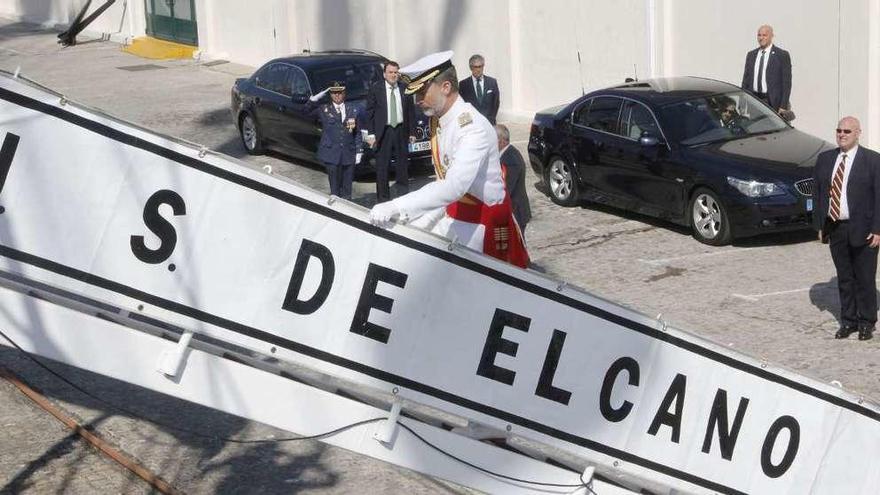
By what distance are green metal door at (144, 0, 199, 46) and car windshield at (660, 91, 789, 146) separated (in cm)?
1945

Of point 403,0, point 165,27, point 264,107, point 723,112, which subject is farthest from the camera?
point 165,27

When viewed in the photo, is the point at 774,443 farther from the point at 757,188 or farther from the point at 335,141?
the point at 335,141

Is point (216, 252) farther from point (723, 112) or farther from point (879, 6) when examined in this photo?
point (879, 6)

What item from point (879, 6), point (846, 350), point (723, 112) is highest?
point (879, 6)

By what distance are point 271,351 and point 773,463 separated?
8.17 feet

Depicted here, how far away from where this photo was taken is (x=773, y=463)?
5.97 m

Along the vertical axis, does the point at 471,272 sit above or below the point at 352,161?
above

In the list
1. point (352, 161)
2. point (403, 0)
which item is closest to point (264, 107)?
point (352, 161)

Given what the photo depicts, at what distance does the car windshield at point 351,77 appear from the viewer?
65.6ft

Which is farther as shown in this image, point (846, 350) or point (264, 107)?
point (264, 107)

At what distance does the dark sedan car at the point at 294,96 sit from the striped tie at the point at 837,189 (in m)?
7.60

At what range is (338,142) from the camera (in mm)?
17297

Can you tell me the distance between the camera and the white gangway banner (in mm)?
4406

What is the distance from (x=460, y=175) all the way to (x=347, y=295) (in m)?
1.04
